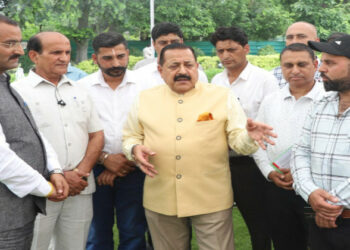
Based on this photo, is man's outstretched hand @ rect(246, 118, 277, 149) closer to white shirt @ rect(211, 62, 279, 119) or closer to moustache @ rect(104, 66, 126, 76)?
white shirt @ rect(211, 62, 279, 119)

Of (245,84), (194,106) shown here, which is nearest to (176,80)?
(194,106)

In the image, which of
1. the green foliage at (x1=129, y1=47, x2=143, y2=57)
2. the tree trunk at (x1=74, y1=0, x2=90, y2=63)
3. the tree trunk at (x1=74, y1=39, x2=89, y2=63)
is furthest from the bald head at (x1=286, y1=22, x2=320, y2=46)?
the tree trunk at (x1=74, y1=39, x2=89, y2=63)

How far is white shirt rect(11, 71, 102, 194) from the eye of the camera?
353cm

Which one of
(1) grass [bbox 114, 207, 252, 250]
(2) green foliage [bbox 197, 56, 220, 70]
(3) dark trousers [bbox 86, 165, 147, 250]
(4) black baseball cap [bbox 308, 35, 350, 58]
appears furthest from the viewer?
(2) green foliage [bbox 197, 56, 220, 70]

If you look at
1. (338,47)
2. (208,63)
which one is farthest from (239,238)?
(208,63)

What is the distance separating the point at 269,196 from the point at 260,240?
2.11ft

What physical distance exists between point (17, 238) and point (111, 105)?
160 centimetres

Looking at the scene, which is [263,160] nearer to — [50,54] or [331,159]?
[331,159]

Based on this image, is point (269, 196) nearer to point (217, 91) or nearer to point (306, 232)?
point (306, 232)

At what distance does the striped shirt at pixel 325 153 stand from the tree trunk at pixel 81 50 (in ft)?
86.3

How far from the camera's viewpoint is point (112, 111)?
13.6 ft

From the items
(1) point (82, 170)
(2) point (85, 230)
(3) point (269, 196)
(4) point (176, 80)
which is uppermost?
(4) point (176, 80)

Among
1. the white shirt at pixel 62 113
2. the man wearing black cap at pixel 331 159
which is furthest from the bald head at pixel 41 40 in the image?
the man wearing black cap at pixel 331 159

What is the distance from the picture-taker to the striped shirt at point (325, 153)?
2863mm
